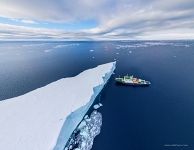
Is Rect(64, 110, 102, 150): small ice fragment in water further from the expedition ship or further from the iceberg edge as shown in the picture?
the expedition ship

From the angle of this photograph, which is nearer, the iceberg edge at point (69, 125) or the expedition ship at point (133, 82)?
the iceberg edge at point (69, 125)

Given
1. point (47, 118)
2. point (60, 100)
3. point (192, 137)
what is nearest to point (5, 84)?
point (60, 100)

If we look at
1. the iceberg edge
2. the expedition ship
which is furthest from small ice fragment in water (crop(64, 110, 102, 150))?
the expedition ship

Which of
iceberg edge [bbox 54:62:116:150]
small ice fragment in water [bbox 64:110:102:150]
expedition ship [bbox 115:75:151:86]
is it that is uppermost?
iceberg edge [bbox 54:62:116:150]

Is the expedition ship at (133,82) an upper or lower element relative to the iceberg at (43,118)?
lower

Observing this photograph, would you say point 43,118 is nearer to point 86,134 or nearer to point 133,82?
point 86,134

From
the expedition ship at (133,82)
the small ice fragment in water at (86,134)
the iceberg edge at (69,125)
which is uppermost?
the iceberg edge at (69,125)

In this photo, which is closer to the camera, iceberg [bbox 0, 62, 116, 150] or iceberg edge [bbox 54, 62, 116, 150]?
iceberg [bbox 0, 62, 116, 150]

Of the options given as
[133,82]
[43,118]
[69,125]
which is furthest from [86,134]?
[133,82]

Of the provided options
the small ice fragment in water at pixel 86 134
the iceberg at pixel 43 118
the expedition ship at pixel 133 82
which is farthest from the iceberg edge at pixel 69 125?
the expedition ship at pixel 133 82

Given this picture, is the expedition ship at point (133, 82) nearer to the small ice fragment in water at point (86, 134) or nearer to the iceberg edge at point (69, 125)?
the iceberg edge at point (69, 125)
